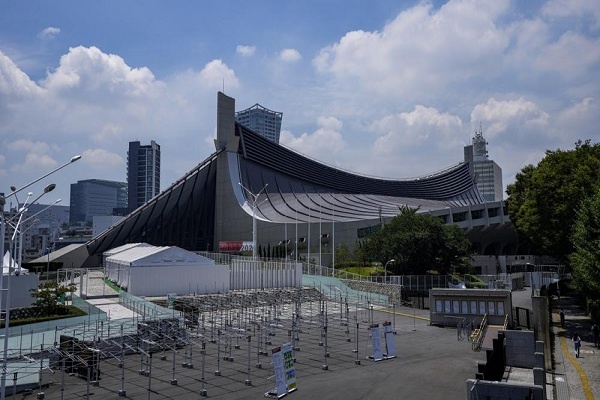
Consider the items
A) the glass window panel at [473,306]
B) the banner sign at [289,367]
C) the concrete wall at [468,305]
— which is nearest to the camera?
the banner sign at [289,367]

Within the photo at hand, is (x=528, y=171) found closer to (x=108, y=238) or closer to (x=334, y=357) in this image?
(x=334, y=357)

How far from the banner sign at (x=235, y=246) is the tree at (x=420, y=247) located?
21226 mm

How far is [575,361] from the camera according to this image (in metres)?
22.0

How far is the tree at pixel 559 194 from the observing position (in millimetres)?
29359

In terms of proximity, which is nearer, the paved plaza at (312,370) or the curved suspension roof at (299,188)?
the paved plaza at (312,370)

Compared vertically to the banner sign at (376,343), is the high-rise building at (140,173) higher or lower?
higher

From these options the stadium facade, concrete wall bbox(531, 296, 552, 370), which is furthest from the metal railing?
the stadium facade

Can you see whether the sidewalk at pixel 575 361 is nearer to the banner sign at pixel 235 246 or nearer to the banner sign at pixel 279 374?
the banner sign at pixel 279 374

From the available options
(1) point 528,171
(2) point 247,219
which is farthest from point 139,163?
(1) point 528,171

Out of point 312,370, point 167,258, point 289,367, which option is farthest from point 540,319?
point 167,258

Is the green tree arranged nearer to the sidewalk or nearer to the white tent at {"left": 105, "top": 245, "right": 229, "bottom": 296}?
the sidewalk

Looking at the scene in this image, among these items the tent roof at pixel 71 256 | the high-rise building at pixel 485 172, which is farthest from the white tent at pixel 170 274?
the high-rise building at pixel 485 172

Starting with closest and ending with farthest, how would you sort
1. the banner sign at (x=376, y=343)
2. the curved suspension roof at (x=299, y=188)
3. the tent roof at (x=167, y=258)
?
the banner sign at (x=376, y=343) < the tent roof at (x=167, y=258) < the curved suspension roof at (x=299, y=188)

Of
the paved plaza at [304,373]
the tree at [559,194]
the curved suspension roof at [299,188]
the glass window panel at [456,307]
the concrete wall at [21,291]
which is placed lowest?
the paved plaza at [304,373]
